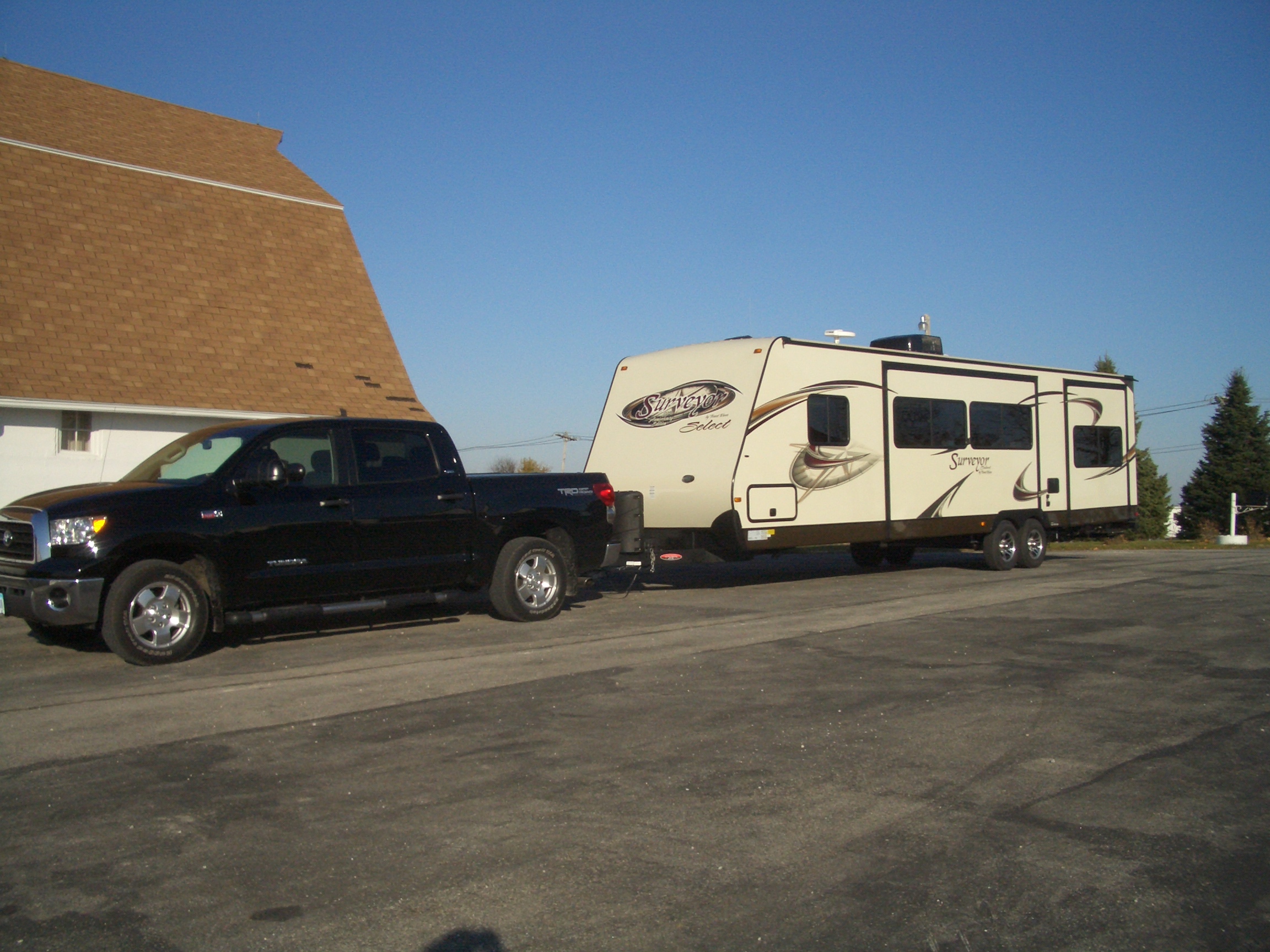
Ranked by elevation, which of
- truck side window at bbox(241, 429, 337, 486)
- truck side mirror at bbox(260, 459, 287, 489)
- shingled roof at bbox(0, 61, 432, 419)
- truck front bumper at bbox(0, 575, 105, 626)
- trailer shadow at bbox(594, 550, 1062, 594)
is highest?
shingled roof at bbox(0, 61, 432, 419)

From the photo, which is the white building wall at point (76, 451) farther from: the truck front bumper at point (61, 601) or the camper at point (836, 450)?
the truck front bumper at point (61, 601)

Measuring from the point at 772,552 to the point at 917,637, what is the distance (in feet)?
14.2

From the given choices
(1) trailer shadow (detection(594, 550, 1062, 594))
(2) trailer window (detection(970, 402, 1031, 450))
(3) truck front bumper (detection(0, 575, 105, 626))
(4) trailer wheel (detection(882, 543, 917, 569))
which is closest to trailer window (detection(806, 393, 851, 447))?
(1) trailer shadow (detection(594, 550, 1062, 594))

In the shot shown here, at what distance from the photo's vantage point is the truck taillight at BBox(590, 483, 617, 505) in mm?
12195

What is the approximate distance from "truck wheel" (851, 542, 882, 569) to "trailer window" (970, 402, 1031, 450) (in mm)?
2687

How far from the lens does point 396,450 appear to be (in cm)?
1066

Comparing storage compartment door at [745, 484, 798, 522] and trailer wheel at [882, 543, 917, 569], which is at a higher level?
storage compartment door at [745, 484, 798, 522]

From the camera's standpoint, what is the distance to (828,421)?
14.1 m

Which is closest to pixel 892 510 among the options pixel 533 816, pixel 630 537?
pixel 630 537

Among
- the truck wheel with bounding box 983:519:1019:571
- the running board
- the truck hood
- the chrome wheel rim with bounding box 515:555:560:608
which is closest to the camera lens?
the truck hood

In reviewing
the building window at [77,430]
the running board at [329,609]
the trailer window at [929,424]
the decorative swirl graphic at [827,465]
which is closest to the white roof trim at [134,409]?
the building window at [77,430]

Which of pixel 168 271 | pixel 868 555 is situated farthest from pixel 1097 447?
pixel 168 271

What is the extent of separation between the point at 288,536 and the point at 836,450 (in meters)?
7.43

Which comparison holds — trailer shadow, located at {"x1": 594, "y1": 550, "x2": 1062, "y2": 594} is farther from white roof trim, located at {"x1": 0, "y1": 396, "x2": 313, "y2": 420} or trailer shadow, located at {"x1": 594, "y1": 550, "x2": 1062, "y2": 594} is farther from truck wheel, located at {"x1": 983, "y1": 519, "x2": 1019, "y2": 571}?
white roof trim, located at {"x1": 0, "y1": 396, "x2": 313, "y2": 420}
